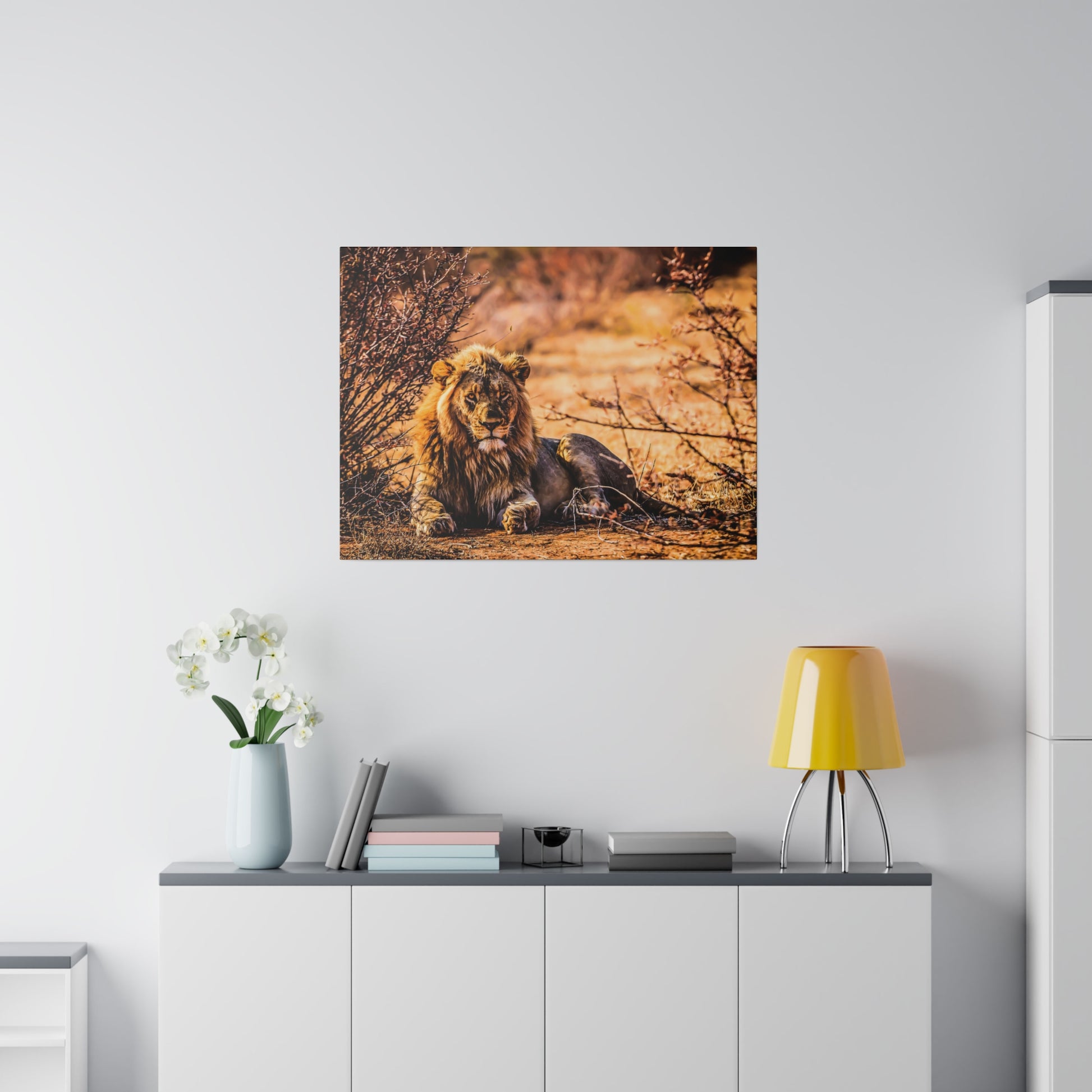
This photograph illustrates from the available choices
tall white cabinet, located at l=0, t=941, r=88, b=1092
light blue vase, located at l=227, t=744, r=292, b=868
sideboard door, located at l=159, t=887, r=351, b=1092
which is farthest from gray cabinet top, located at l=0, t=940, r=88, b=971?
light blue vase, located at l=227, t=744, r=292, b=868

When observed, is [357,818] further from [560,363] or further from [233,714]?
[560,363]

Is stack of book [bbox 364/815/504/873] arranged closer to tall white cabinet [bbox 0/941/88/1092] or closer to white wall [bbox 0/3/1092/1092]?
white wall [bbox 0/3/1092/1092]

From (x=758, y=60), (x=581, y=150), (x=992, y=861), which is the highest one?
(x=758, y=60)

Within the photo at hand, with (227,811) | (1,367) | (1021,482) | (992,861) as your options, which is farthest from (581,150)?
(992,861)

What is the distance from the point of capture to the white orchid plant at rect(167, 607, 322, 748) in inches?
84.2

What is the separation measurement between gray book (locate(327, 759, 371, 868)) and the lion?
548mm

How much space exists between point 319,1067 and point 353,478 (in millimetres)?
1233

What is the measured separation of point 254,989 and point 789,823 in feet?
3.82

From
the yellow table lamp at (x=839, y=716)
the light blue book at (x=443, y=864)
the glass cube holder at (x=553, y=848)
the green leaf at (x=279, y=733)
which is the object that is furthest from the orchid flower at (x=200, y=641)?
the yellow table lamp at (x=839, y=716)

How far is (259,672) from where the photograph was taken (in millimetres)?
2191

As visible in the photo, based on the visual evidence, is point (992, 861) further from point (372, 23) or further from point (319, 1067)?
point (372, 23)

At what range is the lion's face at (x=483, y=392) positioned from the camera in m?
2.28

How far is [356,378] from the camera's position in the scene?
2.28 meters

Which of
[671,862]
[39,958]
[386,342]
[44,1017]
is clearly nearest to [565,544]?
[386,342]
